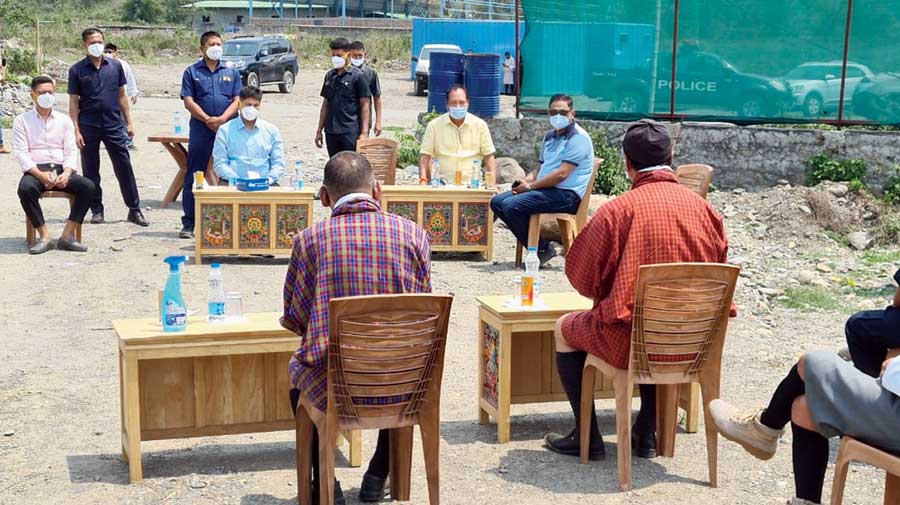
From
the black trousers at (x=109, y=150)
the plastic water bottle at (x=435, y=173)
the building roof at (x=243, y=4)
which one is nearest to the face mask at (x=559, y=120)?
the plastic water bottle at (x=435, y=173)

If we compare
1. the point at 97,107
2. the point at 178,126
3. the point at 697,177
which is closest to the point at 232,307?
the point at 697,177

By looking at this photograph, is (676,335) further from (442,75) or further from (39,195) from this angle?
(442,75)

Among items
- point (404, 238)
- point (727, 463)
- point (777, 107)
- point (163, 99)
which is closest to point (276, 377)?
point (404, 238)

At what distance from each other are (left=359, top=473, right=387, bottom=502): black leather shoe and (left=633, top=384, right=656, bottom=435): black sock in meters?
1.35

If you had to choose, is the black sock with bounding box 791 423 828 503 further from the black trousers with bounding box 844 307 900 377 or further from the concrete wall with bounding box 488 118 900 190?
the concrete wall with bounding box 488 118 900 190

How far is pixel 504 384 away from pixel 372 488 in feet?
3.45

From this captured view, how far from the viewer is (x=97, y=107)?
11.2 meters

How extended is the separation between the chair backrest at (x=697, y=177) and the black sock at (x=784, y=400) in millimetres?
4486

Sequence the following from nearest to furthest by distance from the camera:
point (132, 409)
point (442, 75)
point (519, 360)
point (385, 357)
Answer: 1. point (385, 357)
2. point (132, 409)
3. point (519, 360)
4. point (442, 75)

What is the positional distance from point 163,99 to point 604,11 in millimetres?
17793

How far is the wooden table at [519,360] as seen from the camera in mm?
5582

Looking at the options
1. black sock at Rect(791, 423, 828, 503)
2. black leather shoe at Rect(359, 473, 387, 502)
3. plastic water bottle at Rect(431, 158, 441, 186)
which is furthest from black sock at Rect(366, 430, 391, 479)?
plastic water bottle at Rect(431, 158, 441, 186)

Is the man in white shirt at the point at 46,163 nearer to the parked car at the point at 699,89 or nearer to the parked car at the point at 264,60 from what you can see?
the parked car at the point at 699,89

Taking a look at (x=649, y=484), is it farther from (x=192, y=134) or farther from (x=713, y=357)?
(x=192, y=134)
